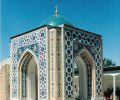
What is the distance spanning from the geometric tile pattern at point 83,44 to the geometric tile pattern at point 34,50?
3.06ft

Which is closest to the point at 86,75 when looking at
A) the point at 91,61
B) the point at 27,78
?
the point at 91,61

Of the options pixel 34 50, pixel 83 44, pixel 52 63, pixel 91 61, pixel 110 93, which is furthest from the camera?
pixel 110 93

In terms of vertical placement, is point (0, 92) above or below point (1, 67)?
below

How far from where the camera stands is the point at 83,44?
12445 millimetres

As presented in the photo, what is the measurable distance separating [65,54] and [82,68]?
2095mm

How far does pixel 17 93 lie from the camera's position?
12883 millimetres

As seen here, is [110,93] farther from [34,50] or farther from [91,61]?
[34,50]

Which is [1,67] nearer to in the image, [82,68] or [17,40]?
[17,40]

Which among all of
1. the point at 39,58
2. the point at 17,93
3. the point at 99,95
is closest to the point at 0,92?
the point at 17,93

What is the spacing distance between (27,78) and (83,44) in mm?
3120

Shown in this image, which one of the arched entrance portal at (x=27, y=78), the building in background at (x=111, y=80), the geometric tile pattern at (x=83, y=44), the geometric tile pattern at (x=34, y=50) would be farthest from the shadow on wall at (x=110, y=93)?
the geometric tile pattern at (x=34, y=50)

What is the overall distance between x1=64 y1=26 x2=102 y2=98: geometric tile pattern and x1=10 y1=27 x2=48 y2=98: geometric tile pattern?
933 millimetres

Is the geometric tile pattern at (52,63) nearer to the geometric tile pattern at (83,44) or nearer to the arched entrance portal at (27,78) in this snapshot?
the geometric tile pattern at (83,44)

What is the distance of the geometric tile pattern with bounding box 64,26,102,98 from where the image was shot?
1155 centimetres
